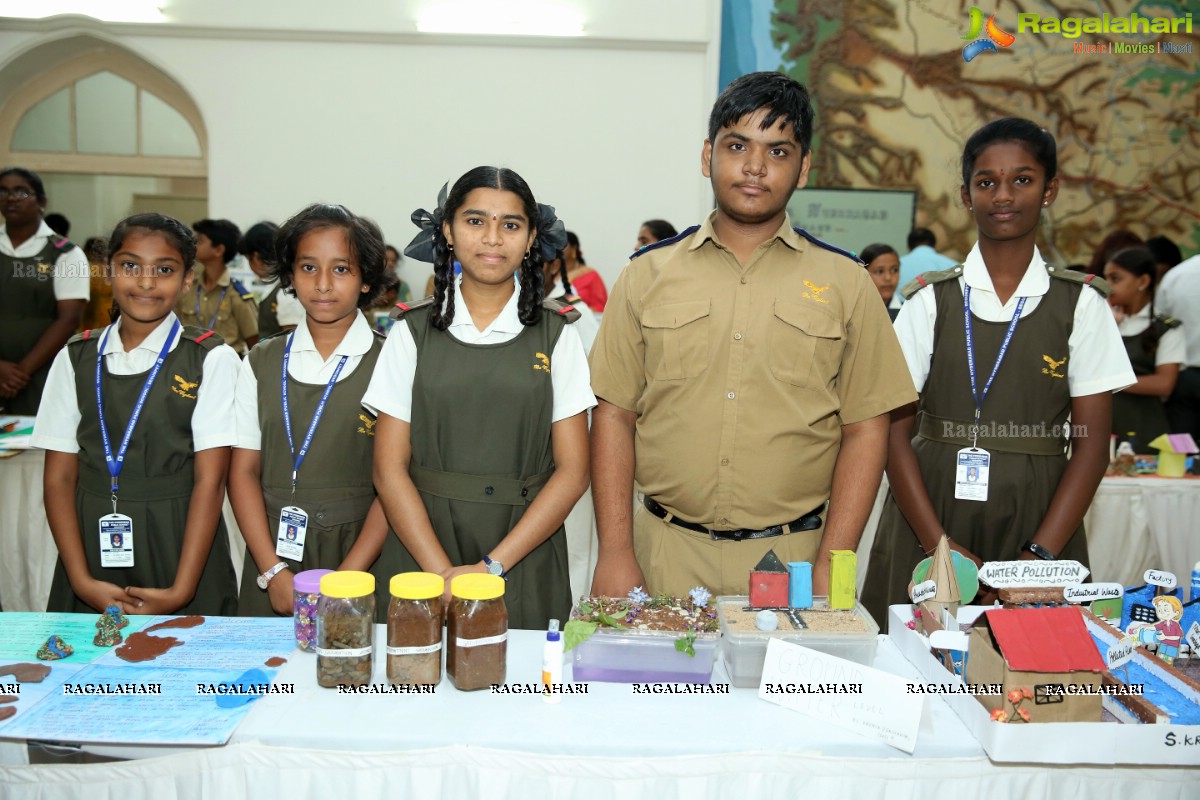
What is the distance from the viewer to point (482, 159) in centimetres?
723

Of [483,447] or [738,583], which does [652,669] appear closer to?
[738,583]

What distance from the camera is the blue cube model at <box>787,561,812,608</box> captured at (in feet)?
5.13

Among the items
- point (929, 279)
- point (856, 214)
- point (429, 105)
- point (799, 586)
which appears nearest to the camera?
point (799, 586)

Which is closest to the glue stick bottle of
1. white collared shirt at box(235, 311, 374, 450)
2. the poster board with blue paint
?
white collared shirt at box(235, 311, 374, 450)

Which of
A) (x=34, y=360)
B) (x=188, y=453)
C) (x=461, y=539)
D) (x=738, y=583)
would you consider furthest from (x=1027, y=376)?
(x=34, y=360)

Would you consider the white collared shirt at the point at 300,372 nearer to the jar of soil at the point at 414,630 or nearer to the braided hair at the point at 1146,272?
the jar of soil at the point at 414,630

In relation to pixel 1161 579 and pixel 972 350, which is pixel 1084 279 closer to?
pixel 972 350

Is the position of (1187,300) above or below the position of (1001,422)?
above

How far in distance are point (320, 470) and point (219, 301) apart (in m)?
3.49

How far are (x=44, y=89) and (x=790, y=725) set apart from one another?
27.8ft

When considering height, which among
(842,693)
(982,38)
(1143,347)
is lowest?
(842,693)

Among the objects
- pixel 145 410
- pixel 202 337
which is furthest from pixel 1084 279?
pixel 145 410

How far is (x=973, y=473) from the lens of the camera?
7.38ft

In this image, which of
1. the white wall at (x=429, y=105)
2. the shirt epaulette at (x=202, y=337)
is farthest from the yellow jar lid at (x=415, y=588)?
the white wall at (x=429, y=105)
